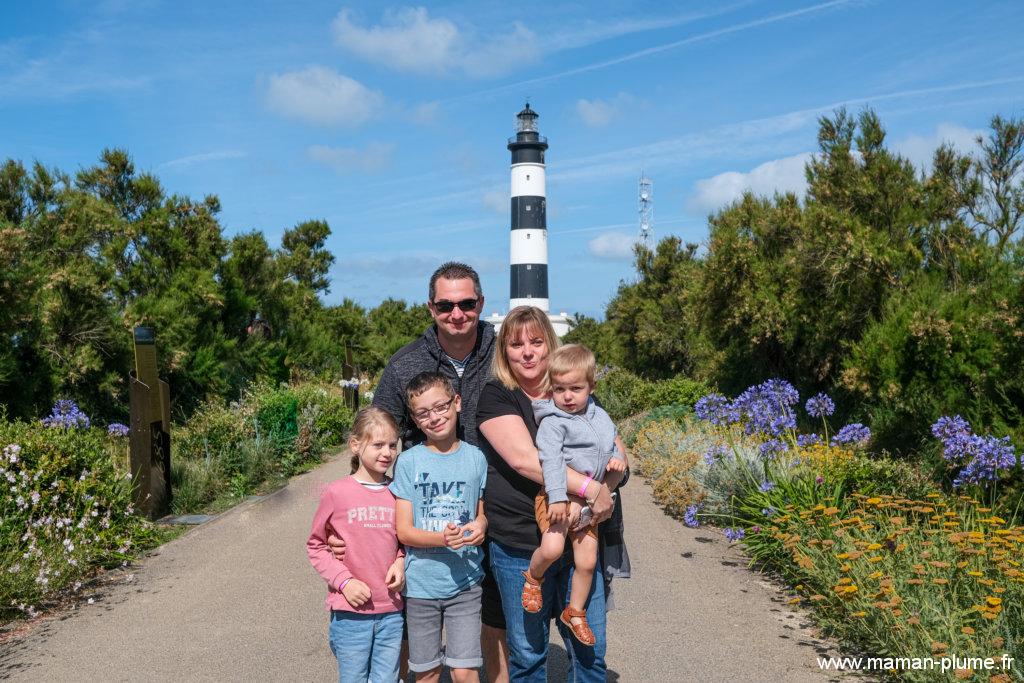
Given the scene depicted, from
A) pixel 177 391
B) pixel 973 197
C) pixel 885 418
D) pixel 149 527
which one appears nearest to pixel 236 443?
pixel 149 527

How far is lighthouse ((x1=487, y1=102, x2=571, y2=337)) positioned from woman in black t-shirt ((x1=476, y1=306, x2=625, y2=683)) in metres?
33.9

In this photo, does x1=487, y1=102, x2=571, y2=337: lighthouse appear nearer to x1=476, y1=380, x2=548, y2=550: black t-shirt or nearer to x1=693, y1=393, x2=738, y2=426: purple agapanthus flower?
x1=693, y1=393, x2=738, y2=426: purple agapanthus flower

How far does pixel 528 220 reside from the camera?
39.6 metres

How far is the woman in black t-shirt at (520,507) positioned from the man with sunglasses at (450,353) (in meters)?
0.26

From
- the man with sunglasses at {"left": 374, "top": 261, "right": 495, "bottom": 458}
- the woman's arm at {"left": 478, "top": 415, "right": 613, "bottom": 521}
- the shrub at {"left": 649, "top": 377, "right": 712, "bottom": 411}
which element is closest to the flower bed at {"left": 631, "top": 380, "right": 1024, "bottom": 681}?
the woman's arm at {"left": 478, "top": 415, "right": 613, "bottom": 521}

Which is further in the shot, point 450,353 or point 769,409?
point 769,409

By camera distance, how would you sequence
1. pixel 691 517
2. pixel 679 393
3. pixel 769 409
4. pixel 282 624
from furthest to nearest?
pixel 679 393, pixel 769 409, pixel 691 517, pixel 282 624

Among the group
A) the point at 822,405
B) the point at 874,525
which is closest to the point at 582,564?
the point at 874,525

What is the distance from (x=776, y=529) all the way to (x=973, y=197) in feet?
24.9

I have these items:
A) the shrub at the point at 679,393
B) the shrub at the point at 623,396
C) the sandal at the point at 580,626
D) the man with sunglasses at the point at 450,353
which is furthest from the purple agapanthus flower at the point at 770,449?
the shrub at the point at 623,396

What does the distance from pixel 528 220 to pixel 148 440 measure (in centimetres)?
3242

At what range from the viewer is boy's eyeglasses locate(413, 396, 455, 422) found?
3332 millimetres

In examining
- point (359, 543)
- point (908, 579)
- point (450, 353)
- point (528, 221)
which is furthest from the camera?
point (528, 221)

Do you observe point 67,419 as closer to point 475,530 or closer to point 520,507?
point 475,530
